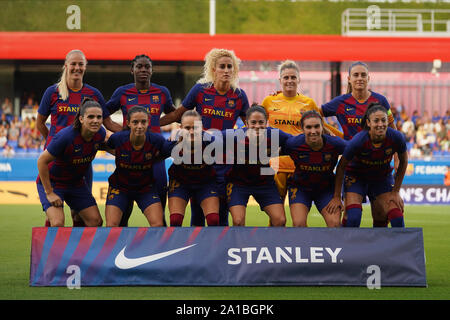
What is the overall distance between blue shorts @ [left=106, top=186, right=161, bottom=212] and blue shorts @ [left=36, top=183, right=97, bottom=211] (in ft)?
1.13

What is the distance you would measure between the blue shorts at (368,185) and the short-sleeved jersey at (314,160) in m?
0.18

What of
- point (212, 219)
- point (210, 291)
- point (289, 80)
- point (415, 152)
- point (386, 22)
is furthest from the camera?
point (386, 22)

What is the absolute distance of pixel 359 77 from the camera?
679 cm

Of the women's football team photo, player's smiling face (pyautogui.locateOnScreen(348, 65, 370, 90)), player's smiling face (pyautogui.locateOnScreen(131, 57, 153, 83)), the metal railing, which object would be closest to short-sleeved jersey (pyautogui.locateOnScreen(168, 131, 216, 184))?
the women's football team photo

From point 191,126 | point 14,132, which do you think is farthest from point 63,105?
point 14,132

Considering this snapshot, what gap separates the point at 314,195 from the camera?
21.8ft

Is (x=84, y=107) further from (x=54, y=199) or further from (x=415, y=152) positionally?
(x=415, y=152)

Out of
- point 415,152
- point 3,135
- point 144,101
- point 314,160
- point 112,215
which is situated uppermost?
point 144,101

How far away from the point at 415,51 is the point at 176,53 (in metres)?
7.01

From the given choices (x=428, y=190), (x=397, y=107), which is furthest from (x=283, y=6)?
(x=428, y=190)

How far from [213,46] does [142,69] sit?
12.3 metres

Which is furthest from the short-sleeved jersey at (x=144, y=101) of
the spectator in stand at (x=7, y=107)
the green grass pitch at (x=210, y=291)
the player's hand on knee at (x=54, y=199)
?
the spectator in stand at (x=7, y=107)

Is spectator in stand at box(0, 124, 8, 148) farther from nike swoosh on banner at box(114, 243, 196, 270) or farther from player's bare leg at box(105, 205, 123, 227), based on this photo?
nike swoosh on banner at box(114, 243, 196, 270)
